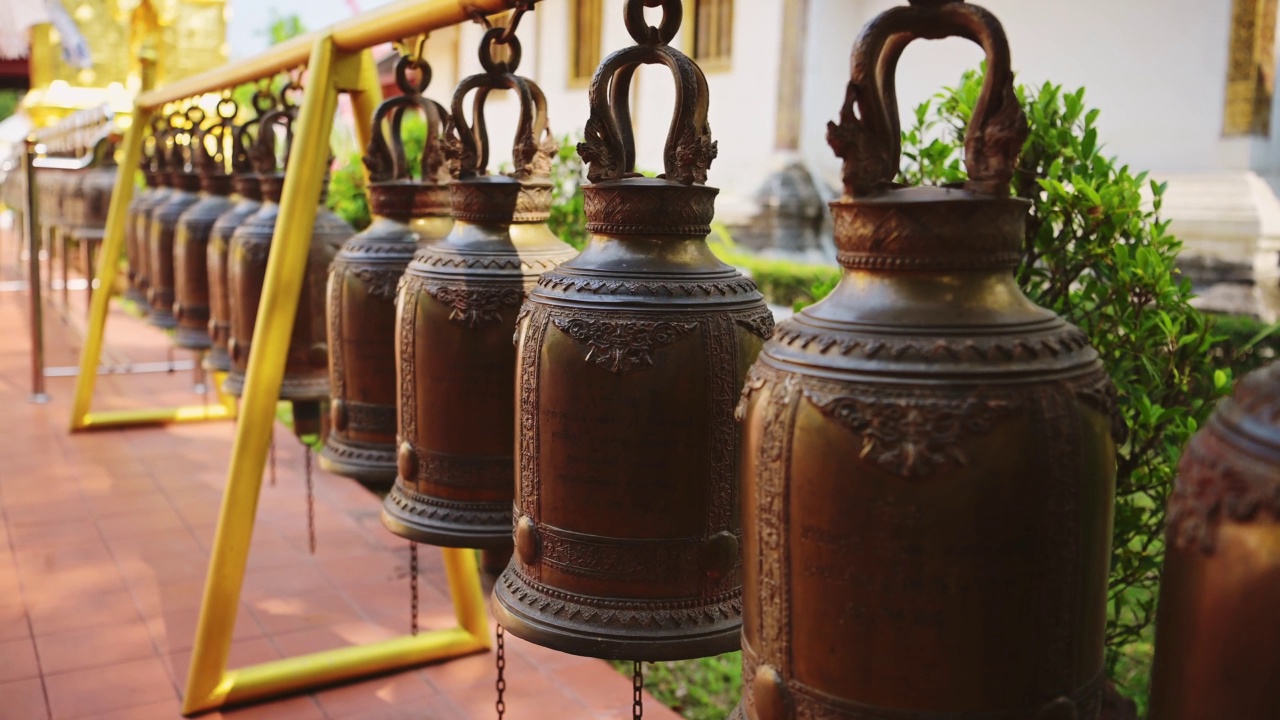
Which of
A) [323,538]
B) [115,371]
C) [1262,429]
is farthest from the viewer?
[115,371]

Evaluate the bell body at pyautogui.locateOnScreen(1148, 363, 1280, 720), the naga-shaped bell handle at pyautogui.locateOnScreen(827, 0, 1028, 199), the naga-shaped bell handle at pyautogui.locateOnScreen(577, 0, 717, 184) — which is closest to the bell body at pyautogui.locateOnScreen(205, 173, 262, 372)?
the naga-shaped bell handle at pyautogui.locateOnScreen(577, 0, 717, 184)

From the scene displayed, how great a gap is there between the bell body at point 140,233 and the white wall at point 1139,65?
4430 millimetres

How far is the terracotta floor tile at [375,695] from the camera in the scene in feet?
9.77

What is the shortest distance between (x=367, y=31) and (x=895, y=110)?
5.21 feet

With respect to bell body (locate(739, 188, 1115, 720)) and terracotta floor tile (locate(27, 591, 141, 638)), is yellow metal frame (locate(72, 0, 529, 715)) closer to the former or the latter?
terracotta floor tile (locate(27, 591, 141, 638))

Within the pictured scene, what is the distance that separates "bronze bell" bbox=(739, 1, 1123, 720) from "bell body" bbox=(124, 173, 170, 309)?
3756mm

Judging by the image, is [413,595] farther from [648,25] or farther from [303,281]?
[648,25]

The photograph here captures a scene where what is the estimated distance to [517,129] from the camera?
6.20ft

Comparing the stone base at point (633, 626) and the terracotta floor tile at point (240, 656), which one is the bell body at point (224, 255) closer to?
the terracotta floor tile at point (240, 656)

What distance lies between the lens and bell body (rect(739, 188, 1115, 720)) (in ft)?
3.49

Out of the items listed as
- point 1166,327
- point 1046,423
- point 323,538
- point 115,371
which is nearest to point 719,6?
point 115,371

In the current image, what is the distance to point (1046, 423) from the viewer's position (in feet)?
3.53

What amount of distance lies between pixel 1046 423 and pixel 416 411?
3.86 feet

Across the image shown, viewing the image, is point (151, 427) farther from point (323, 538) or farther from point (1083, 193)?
point (1083, 193)
